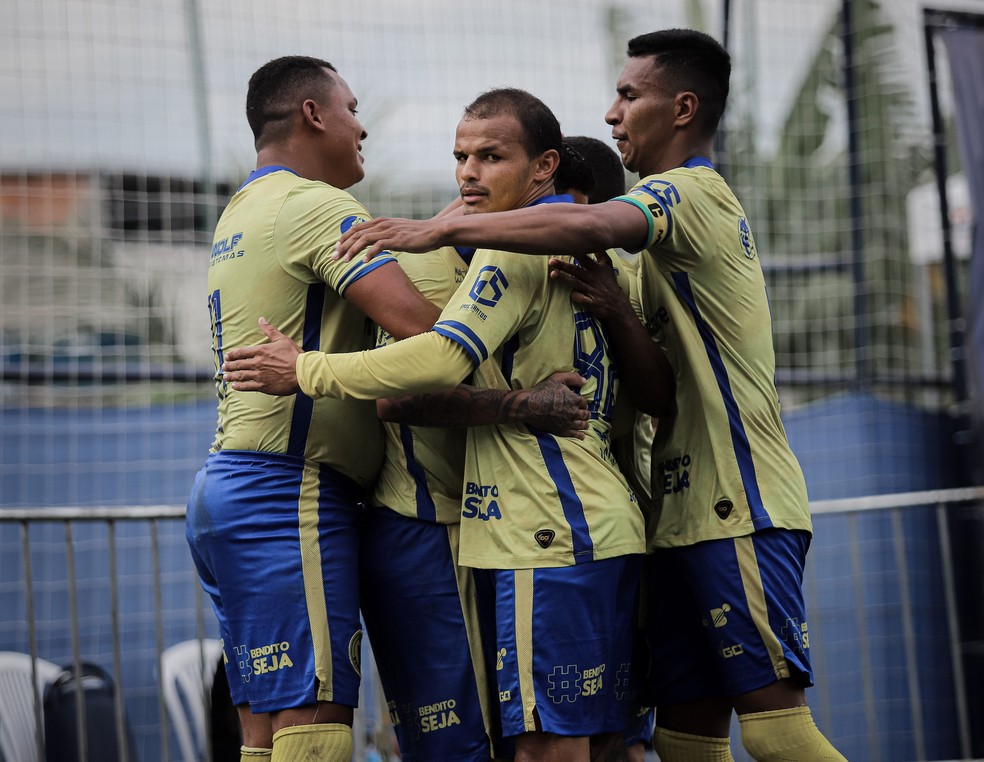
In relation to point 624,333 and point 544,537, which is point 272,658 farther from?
point 624,333

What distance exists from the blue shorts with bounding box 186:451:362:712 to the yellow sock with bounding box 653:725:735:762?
42.1 inches

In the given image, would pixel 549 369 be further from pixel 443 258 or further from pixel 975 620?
pixel 975 620

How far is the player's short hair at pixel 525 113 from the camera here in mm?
3688

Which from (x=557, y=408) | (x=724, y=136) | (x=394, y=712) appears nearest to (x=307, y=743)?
(x=394, y=712)

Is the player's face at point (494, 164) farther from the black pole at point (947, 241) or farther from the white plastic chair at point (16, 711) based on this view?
the black pole at point (947, 241)

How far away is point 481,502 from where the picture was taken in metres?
3.53

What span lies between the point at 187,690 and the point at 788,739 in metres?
4.39

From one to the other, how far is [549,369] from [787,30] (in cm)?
677

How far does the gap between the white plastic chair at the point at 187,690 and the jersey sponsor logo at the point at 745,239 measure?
4182mm

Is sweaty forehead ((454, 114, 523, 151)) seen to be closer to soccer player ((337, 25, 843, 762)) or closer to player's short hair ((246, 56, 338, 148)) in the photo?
soccer player ((337, 25, 843, 762))

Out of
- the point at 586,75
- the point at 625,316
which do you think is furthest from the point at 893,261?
the point at 625,316

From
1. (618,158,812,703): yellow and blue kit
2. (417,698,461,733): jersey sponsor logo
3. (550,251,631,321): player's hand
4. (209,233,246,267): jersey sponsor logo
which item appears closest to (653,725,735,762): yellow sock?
(618,158,812,703): yellow and blue kit

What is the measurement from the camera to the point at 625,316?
3.68 metres

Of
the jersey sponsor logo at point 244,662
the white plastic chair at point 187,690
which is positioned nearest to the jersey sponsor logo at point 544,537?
the jersey sponsor logo at point 244,662
